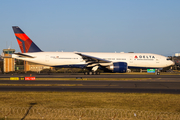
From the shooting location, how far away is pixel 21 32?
38.9 metres

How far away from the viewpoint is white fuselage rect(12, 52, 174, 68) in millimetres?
38500

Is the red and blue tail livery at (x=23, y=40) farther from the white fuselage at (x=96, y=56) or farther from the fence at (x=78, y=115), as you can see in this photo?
the fence at (x=78, y=115)

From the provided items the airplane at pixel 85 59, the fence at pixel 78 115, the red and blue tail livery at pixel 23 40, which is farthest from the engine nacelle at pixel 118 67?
the fence at pixel 78 115

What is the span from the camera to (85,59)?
38.2 metres

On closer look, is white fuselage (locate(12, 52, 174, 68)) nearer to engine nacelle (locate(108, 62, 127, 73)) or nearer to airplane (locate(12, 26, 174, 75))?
airplane (locate(12, 26, 174, 75))

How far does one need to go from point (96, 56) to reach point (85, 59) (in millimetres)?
2832

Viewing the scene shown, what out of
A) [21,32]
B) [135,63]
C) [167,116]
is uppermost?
[21,32]

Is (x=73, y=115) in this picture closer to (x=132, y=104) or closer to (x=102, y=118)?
(x=102, y=118)

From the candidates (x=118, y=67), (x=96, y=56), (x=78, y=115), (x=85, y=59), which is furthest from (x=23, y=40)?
(x=78, y=115)

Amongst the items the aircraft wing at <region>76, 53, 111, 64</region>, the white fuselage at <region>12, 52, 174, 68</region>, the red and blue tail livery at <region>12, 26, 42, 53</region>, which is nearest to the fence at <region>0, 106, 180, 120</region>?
the aircraft wing at <region>76, 53, 111, 64</region>

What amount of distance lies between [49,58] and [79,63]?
17.9 ft

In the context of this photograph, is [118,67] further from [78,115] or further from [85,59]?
[78,115]

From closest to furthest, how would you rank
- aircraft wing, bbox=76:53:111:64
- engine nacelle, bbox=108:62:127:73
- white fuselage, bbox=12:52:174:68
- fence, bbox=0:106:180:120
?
fence, bbox=0:106:180:120, engine nacelle, bbox=108:62:127:73, aircraft wing, bbox=76:53:111:64, white fuselage, bbox=12:52:174:68

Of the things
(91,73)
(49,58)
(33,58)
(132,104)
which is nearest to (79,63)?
(91,73)
